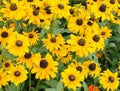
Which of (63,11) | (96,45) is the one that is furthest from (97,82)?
(63,11)

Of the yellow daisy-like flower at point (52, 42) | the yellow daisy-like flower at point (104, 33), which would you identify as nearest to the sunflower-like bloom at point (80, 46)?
the yellow daisy-like flower at point (52, 42)

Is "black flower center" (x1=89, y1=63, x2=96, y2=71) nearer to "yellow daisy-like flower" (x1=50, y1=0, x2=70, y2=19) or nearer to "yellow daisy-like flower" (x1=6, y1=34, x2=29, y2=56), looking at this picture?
"yellow daisy-like flower" (x1=50, y1=0, x2=70, y2=19)

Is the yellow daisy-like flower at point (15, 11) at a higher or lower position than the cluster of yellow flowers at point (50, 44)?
higher

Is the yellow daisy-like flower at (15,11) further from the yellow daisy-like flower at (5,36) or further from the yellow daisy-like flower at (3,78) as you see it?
the yellow daisy-like flower at (3,78)

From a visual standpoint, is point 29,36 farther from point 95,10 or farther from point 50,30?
point 95,10

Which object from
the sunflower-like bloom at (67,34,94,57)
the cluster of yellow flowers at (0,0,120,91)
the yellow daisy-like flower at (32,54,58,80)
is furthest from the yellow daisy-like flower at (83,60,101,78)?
the yellow daisy-like flower at (32,54,58,80)

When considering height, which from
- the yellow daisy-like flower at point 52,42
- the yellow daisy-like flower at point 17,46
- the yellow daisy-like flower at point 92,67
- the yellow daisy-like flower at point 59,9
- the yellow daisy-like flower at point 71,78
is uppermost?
the yellow daisy-like flower at point 59,9
